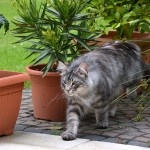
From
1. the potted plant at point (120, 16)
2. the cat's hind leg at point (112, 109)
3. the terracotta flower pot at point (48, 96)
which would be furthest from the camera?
the potted plant at point (120, 16)

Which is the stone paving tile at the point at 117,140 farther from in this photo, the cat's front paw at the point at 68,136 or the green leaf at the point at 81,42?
the green leaf at the point at 81,42

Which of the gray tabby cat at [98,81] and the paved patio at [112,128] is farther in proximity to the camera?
the gray tabby cat at [98,81]

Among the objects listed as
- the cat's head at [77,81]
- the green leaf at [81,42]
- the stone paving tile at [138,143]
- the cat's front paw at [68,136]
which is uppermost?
the green leaf at [81,42]

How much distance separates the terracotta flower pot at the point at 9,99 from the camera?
5867 millimetres

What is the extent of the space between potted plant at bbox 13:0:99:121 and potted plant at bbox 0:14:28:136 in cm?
54

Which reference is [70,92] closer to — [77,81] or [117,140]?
[77,81]

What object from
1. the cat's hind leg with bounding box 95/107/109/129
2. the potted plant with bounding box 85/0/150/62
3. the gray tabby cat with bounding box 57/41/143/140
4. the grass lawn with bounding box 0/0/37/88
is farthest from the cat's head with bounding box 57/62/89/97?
the grass lawn with bounding box 0/0/37/88

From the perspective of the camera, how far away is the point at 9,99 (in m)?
5.95

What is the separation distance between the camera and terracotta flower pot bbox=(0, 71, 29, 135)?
5.87 meters

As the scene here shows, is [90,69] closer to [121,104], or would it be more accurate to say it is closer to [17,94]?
[17,94]

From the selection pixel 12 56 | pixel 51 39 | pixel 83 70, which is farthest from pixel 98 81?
pixel 12 56

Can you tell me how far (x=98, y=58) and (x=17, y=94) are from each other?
1.10m

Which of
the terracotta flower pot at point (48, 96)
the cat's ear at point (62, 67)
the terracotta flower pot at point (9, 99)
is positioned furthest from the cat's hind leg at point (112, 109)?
the terracotta flower pot at point (9, 99)

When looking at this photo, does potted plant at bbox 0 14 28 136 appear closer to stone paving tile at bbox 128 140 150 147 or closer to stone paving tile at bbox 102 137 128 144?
stone paving tile at bbox 102 137 128 144
